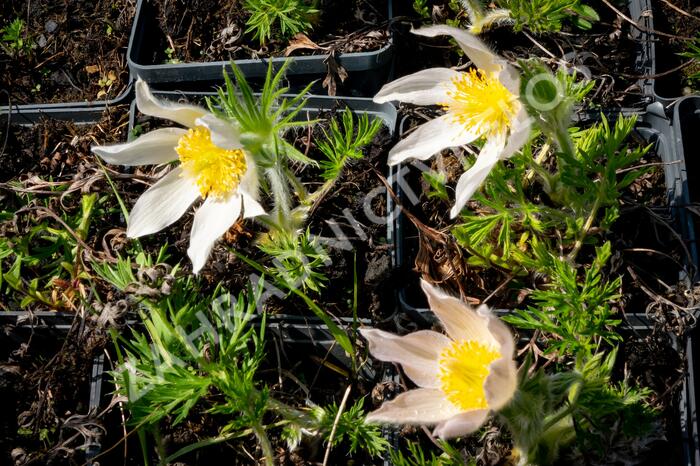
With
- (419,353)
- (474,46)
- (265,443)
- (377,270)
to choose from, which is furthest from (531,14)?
(265,443)

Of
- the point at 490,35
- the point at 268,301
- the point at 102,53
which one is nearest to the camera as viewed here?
the point at 268,301

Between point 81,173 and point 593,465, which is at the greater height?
point 81,173

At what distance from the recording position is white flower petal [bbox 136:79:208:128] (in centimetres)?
139

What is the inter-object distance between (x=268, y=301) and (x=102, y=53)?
988 mm

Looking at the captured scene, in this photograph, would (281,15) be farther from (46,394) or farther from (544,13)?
(46,394)

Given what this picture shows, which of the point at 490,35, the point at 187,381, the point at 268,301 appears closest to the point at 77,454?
the point at 187,381

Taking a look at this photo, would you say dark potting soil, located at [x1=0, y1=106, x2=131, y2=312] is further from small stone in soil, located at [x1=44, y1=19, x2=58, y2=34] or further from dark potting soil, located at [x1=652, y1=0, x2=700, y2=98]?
dark potting soil, located at [x1=652, y1=0, x2=700, y2=98]

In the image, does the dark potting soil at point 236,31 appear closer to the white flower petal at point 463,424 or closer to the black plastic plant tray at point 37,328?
the black plastic plant tray at point 37,328

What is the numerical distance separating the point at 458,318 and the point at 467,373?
3.6 inches

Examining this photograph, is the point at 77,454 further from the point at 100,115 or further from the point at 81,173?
the point at 100,115

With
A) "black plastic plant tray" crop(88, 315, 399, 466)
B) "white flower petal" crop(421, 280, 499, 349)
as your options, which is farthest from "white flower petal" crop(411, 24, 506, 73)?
"black plastic plant tray" crop(88, 315, 399, 466)

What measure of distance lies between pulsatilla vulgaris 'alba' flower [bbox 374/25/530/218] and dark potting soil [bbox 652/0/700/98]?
755 mm

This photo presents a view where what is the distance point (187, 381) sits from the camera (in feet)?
4.75

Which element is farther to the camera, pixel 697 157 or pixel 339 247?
pixel 697 157
